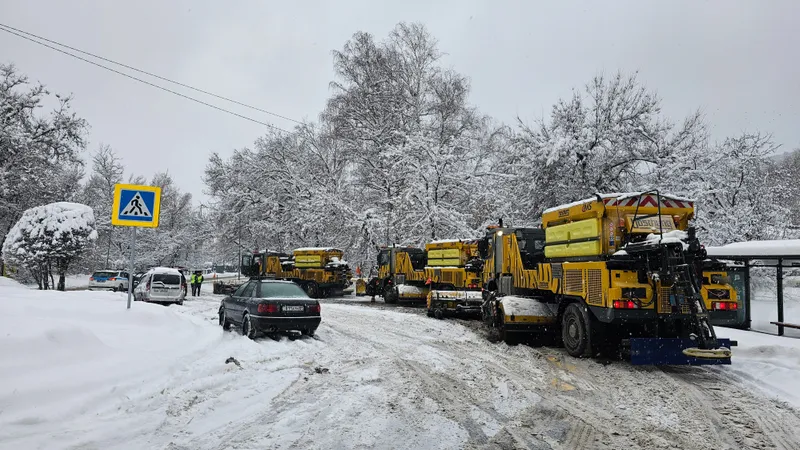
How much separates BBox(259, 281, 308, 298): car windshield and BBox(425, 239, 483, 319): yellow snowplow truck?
6405 mm

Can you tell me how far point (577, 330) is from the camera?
33.2 ft

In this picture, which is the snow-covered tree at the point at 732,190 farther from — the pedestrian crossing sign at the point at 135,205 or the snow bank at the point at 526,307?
the pedestrian crossing sign at the point at 135,205

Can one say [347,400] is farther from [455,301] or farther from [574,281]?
[455,301]

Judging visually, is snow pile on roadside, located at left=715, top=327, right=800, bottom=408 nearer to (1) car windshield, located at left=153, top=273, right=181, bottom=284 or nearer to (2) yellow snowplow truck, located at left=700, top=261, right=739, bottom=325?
(2) yellow snowplow truck, located at left=700, top=261, right=739, bottom=325

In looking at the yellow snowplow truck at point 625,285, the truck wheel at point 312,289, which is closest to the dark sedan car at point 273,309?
the yellow snowplow truck at point 625,285

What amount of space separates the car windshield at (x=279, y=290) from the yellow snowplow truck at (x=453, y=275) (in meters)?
6.40

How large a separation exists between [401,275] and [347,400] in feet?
62.5

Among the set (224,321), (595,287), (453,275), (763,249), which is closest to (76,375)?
(224,321)

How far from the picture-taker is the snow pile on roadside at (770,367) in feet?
24.2

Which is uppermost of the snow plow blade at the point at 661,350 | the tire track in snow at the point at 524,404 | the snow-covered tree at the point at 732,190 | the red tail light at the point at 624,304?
the snow-covered tree at the point at 732,190

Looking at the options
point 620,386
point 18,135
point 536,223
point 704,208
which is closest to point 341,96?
point 536,223

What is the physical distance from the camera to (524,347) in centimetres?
1130

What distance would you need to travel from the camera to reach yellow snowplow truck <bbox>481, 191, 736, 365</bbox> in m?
8.26

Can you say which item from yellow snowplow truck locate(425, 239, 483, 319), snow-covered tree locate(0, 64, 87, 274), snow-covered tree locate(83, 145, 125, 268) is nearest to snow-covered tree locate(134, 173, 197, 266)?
snow-covered tree locate(83, 145, 125, 268)
